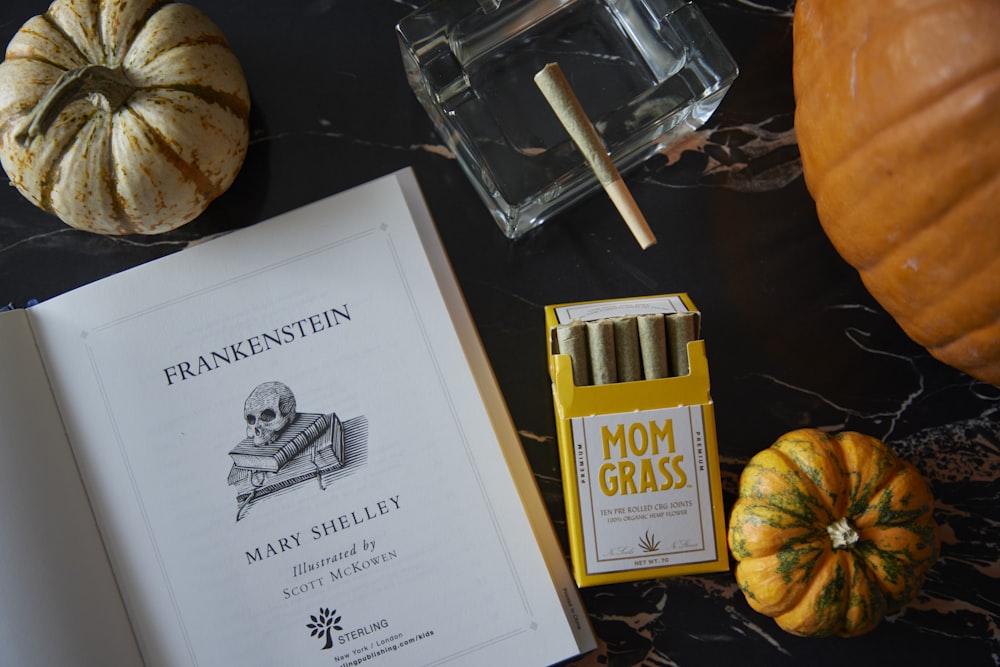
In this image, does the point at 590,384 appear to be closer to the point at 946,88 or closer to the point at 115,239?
the point at 946,88

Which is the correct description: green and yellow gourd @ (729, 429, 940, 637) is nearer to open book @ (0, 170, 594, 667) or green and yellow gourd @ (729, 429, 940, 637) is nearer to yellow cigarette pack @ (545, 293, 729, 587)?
yellow cigarette pack @ (545, 293, 729, 587)

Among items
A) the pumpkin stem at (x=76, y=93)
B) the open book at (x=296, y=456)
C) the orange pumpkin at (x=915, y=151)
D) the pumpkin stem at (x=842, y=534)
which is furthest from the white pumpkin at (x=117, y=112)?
the pumpkin stem at (x=842, y=534)

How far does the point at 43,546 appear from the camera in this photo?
25.7 inches

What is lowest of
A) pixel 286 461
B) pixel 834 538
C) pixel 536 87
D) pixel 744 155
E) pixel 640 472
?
pixel 834 538

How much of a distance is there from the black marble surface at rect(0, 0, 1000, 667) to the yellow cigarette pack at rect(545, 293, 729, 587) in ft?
0.30

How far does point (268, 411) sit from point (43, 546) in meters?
0.23

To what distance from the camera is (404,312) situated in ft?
2.34

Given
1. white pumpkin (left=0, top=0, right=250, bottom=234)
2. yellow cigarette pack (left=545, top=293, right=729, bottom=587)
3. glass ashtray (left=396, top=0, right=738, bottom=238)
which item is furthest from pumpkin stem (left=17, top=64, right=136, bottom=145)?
yellow cigarette pack (left=545, top=293, right=729, bottom=587)

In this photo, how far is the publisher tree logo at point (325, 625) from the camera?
69 cm

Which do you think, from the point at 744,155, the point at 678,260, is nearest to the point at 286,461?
the point at 678,260

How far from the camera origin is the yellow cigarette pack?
0.62 metres

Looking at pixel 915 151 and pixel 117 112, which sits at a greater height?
pixel 117 112

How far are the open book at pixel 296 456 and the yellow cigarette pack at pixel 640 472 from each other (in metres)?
0.09

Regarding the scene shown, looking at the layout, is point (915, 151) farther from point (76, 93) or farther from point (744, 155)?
point (76, 93)
